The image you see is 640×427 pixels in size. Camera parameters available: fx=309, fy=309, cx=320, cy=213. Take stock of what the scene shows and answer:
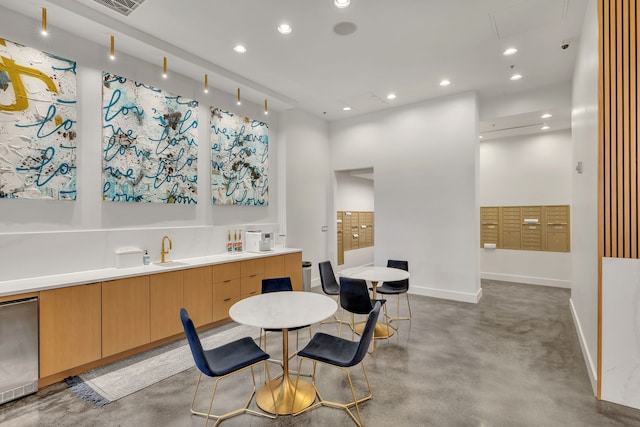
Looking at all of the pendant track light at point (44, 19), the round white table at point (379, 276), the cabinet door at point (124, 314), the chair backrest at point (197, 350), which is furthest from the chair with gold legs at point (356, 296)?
the pendant track light at point (44, 19)

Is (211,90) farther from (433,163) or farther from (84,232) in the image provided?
(433,163)

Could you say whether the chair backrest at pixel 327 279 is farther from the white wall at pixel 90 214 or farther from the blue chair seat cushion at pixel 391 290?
the white wall at pixel 90 214

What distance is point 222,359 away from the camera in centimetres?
232

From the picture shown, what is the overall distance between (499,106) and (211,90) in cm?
501

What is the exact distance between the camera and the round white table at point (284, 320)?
2.28 meters

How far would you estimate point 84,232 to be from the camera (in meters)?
3.44

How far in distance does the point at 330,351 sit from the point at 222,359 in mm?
825

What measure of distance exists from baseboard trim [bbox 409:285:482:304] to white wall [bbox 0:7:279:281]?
3765mm

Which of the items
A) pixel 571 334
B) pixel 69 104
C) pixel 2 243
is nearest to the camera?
pixel 2 243

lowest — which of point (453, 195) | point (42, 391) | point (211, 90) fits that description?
point (42, 391)

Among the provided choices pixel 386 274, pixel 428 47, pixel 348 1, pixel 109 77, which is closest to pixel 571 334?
pixel 386 274

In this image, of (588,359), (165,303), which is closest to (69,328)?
(165,303)

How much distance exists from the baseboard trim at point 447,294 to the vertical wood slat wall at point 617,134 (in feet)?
9.08

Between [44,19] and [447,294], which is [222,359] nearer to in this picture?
[44,19]
